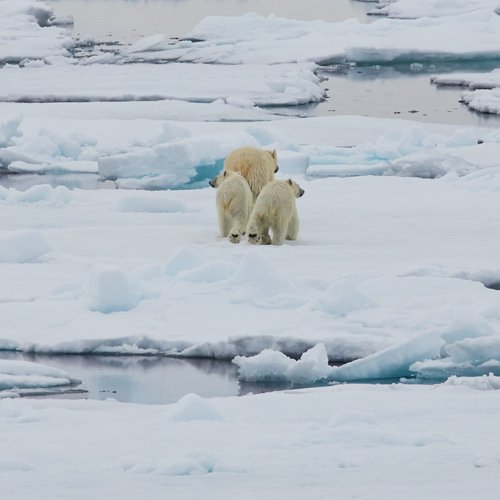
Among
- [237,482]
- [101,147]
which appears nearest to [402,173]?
[101,147]

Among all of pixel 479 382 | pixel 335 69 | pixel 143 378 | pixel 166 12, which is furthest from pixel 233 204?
pixel 166 12

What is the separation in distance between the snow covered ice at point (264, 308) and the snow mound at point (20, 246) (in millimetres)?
12

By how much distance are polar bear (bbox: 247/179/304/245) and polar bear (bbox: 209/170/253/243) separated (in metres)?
0.14

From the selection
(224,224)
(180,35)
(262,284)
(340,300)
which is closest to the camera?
(340,300)

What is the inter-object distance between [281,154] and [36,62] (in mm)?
11164

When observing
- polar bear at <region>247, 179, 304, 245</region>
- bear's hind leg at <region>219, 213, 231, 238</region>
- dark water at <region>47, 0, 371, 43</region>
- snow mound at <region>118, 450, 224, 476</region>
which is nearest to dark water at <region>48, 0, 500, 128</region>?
dark water at <region>47, 0, 371, 43</region>

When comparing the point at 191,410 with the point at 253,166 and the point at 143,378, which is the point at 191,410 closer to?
the point at 143,378

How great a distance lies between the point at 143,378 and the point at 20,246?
2.27 meters

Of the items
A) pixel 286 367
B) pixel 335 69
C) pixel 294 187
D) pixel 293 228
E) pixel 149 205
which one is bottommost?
pixel 335 69

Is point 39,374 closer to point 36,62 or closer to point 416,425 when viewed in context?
point 416,425

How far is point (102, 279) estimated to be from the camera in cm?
630

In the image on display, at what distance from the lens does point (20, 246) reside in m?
7.53

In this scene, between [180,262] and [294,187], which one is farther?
[294,187]

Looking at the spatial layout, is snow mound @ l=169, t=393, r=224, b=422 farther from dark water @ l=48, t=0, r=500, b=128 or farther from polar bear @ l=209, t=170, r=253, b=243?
dark water @ l=48, t=0, r=500, b=128
